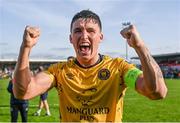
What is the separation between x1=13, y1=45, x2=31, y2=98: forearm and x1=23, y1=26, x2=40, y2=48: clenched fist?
53 millimetres

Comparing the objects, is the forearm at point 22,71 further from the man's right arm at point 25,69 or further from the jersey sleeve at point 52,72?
the jersey sleeve at point 52,72

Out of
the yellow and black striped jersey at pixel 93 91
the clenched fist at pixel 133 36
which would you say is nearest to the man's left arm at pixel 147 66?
the clenched fist at pixel 133 36

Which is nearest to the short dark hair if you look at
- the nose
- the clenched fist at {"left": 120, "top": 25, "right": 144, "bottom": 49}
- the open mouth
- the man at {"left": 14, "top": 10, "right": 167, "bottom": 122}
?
the man at {"left": 14, "top": 10, "right": 167, "bottom": 122}

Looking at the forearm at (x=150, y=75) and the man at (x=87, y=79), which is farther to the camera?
the man at (x=87, y=79)

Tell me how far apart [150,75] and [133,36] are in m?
0.43

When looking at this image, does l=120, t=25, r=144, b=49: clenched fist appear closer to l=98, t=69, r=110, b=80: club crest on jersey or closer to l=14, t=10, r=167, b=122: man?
l=14, t=10, r=167, b=122: man

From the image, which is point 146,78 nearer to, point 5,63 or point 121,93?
point 121,93

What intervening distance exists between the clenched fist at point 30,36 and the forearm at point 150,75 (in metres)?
1.06

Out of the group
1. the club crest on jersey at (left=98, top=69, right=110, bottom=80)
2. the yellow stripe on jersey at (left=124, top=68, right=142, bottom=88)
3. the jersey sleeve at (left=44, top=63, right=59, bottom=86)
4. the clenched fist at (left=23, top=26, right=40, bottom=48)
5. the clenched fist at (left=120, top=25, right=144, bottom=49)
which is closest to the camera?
the clenched fist at (left=120, top=25, right=144, bottom=49)

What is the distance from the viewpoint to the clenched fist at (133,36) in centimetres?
392

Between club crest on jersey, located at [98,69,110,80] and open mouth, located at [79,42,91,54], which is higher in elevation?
open mouth, located at [79,42,91,54]

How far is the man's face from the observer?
4.29 meters

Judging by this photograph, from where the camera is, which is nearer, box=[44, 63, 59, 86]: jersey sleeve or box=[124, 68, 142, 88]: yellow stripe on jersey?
box=[124, 68, 142, 88]: yellow stripe on jersey

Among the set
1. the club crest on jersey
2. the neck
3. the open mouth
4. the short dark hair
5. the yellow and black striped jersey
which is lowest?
the yellow and black striped jersey
